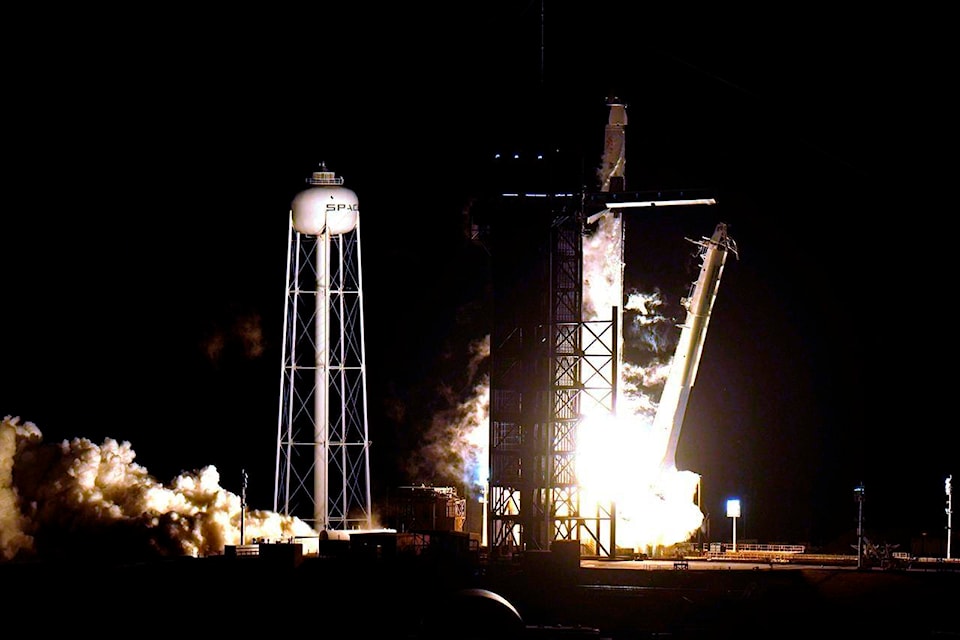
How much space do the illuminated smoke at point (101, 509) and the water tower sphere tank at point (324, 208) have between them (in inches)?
330

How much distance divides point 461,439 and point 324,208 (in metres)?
12.3

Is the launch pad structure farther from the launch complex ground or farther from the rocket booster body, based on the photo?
the launch complex ground

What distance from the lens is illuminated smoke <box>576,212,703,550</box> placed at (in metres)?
55.4

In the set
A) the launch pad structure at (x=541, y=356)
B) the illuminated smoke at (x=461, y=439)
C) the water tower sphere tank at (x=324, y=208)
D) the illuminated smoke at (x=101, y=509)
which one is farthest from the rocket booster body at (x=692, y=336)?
the illuminated smoke at (x=101, y=509)

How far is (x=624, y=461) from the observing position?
5716 cm

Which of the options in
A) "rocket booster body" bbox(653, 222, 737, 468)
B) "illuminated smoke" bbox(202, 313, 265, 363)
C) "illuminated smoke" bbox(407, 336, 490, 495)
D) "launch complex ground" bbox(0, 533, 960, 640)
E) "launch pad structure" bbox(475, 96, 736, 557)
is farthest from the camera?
"illuminated smoke" bbox(202, 313, 265, 363)

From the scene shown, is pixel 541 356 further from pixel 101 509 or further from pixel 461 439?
pixel 461 439

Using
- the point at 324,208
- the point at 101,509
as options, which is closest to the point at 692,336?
the point at 324,208

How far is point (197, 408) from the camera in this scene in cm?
6938

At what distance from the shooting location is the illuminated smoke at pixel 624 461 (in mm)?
55438

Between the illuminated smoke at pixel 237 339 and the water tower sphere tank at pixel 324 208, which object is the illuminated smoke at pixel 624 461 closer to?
the water tower sphere tank at pixel 324 208

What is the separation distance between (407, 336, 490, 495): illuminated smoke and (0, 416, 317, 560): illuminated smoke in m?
9.79

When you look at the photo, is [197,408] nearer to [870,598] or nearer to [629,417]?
[629,417]

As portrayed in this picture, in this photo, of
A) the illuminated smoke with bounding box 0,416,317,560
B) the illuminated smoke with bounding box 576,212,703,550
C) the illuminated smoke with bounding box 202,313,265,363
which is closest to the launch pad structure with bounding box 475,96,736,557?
the illuminated smoke with bounding box 576,212,703,550
